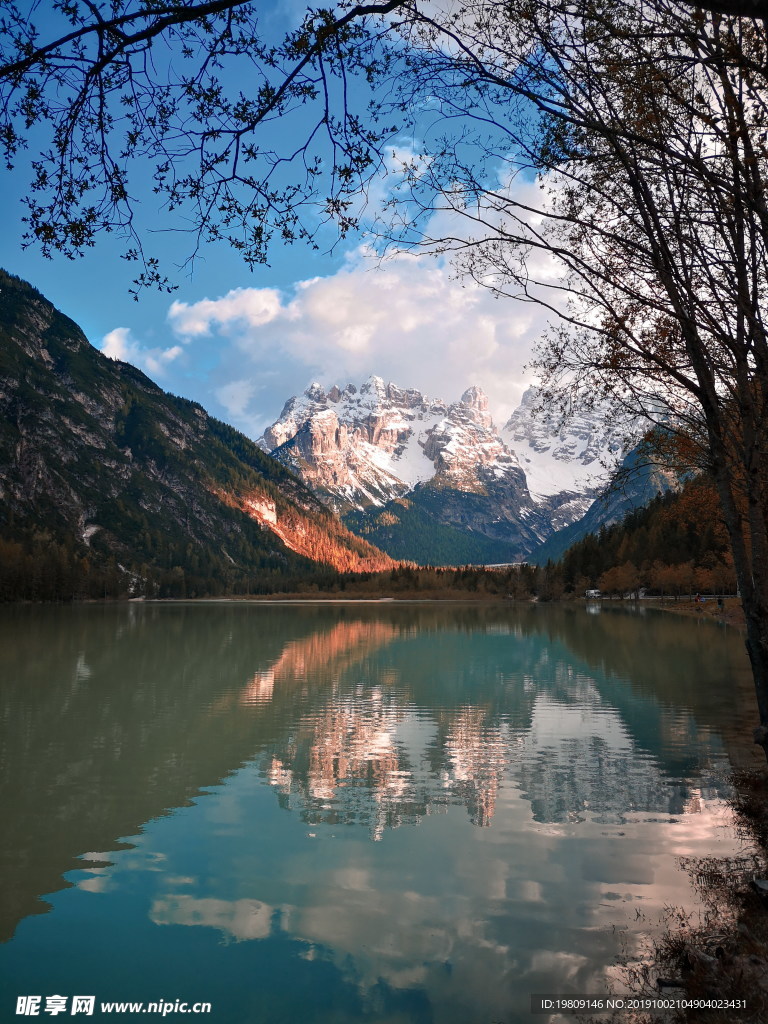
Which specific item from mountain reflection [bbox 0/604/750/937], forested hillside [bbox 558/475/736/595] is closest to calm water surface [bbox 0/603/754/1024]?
mountain reflection [bbox 0/604/750/937]

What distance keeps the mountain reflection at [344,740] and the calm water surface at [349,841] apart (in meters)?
0.13

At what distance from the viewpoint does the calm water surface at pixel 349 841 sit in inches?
378

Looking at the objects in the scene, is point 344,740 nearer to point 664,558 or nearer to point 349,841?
point 349,841

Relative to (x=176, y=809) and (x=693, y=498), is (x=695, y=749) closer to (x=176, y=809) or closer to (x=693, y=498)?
(x=693, y=498)

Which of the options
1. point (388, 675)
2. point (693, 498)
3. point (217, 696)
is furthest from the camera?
point (388, 675)

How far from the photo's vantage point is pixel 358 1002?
8.94 metres

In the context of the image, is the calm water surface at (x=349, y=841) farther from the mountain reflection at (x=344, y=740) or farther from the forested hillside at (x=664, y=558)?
the forested hillside at (x=664, y=558)

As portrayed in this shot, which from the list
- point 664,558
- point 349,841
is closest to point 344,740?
point 349,841

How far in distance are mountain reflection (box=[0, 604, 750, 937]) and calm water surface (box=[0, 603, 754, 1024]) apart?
0.13 m

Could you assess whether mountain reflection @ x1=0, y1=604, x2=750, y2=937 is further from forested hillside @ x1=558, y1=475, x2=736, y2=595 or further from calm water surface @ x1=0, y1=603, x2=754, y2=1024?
forested hillside @ x1=558, y1=475, x2=736, y2=595

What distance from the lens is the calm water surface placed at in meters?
9.59

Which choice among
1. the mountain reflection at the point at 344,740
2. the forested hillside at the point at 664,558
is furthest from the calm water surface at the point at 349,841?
the forested hillside at the point at 664,558

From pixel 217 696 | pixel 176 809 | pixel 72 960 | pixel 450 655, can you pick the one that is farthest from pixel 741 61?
pixel 450 655

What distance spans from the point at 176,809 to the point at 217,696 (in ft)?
64.3
